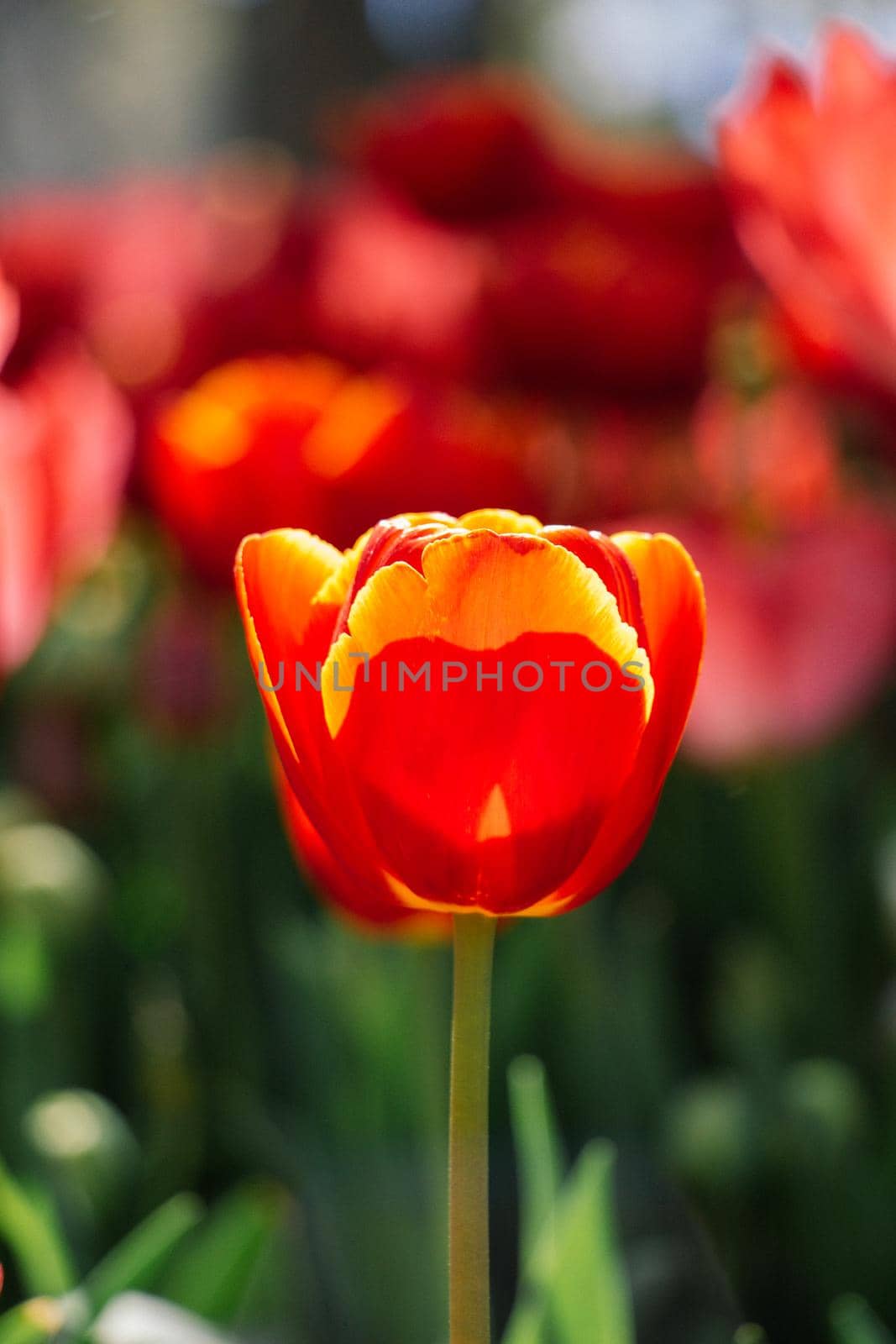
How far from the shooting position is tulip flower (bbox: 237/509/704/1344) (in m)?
0.19

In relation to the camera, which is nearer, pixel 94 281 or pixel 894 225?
pixel 894 225

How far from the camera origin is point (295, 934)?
51cm

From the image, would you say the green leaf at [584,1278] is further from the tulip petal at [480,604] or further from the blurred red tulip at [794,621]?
the blurred red tulip at [794,621]

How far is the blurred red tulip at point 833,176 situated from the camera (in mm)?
330

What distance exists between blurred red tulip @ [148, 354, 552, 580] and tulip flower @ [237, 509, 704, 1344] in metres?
0.23

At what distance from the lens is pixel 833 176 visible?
13.1 inches

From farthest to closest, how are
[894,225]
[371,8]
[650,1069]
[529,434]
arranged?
[371,8] < [529,434] < [650,1069] < [894,225]

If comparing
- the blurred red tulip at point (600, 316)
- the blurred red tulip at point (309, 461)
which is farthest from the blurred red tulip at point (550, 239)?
the blurred red tulip at point (309, 461)

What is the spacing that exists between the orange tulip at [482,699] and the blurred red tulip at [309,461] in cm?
23

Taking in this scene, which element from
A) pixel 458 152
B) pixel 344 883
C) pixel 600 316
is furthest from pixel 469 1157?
pixel 458 152

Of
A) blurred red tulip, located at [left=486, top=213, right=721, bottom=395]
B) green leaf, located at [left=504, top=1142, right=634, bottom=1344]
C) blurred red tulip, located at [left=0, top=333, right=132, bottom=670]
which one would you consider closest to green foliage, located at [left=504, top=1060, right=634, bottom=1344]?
green leaf, located at [left=504, top=1142, right=634, bottom=1344]

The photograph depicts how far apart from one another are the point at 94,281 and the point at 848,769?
37 centimetres

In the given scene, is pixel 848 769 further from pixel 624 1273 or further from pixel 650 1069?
pixel 624 1273

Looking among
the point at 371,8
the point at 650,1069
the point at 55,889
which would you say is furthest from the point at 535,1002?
the point at 371,8
